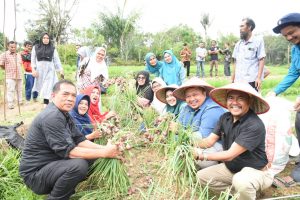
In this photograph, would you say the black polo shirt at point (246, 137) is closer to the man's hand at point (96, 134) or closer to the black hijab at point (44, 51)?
the man's hand at point (96, 134)

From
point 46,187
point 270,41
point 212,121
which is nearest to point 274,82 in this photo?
point 212,121

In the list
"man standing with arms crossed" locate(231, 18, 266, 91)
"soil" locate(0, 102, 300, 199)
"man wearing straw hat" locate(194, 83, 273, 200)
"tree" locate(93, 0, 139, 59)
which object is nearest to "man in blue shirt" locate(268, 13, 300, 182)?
"soil" locate(0, 102, 300, 199)

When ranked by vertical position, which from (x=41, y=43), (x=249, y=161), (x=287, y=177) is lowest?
(x=287, y=177)

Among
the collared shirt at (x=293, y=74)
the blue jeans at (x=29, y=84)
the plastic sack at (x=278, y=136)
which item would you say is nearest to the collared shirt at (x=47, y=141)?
the plastic sack at (x=278, y=136)

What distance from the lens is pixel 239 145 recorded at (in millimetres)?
2666

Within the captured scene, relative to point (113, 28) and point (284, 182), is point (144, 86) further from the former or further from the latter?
point (113, 28)

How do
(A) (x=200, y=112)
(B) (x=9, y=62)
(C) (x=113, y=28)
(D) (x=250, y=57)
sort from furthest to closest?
(C) (x=113, y=28), (B) (x=9, y=62), (D) (x=250, y=57), (A) (x=200, y=112)

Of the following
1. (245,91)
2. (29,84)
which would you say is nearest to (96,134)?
(245,91)

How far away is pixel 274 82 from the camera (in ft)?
37.1

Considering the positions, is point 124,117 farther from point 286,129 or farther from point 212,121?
point 286,129

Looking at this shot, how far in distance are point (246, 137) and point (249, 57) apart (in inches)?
92.1

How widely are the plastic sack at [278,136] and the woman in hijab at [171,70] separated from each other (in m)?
2.23

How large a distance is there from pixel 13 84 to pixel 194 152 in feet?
18.6

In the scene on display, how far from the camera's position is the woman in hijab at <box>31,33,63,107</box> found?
20.9 feet
